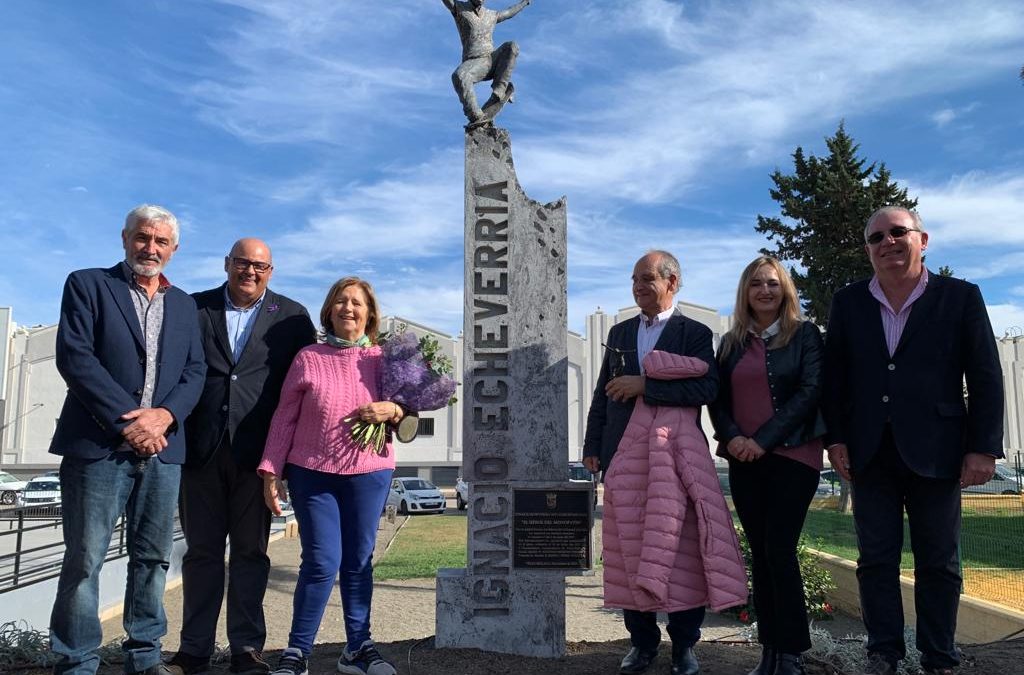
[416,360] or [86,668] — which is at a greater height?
[416,360]

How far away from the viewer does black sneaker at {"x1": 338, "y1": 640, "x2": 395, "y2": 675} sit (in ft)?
12.7

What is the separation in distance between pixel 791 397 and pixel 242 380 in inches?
108

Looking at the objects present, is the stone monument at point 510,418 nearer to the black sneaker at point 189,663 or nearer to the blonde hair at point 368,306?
the blonde hair at point 368,306

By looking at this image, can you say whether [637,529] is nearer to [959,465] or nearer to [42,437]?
[959,465]

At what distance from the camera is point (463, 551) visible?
1488 cm

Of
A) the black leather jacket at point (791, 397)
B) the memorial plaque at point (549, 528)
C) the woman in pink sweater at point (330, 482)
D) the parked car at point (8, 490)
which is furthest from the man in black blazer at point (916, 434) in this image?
the parked car at point (8, 490)

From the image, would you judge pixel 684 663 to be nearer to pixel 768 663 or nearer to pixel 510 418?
pixel 768 663

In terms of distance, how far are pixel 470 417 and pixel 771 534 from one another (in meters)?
1.93

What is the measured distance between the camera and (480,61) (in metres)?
5.30

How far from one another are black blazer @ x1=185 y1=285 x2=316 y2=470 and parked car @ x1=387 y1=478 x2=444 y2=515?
76.1 ft

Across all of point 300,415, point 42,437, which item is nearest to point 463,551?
point 300,415

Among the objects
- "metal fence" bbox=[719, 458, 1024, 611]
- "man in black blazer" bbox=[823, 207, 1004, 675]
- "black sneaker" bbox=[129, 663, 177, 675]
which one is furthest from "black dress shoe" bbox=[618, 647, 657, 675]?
"metal fence" bbox=[719, 458, 1024, 611]

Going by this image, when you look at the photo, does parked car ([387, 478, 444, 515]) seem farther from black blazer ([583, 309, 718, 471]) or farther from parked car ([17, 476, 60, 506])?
black blazer ([583, 309, 718, 471])

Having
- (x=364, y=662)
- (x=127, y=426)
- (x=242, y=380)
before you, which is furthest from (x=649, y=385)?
(x=127, y=426)
